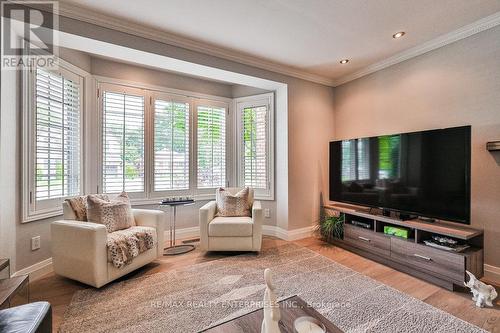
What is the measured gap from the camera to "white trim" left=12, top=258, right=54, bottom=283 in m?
2.27

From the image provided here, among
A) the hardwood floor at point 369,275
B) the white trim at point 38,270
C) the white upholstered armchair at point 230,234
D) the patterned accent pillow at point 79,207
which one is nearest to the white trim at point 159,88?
the patterned accent pillow at point 79,207

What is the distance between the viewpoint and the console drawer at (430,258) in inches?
81.0

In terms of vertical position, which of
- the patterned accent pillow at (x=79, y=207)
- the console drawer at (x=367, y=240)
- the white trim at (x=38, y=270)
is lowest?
the white trim at (x=38, y=270)

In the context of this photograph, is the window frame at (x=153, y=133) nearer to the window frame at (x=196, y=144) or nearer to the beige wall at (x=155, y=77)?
the window frame at (x=196, y=144)

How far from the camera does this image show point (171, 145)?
364cm

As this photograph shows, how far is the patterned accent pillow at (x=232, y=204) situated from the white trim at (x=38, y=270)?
6.59ft

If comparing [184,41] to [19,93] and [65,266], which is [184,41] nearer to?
[19,93]

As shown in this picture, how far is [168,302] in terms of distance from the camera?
6.29 feet

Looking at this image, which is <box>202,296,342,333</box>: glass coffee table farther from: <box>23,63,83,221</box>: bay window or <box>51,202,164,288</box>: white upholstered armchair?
<box>23,63,83,221</box>: bay window

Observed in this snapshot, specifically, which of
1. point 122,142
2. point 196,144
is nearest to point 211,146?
point 196,144

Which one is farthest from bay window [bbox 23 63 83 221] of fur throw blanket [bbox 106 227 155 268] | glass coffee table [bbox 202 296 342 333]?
glass coffee table [bbox 202 296 342 333]

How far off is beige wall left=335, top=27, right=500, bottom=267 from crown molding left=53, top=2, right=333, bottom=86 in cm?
132

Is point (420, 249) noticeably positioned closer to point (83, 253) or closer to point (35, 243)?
point (83, 253)

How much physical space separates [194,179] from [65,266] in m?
2.02
